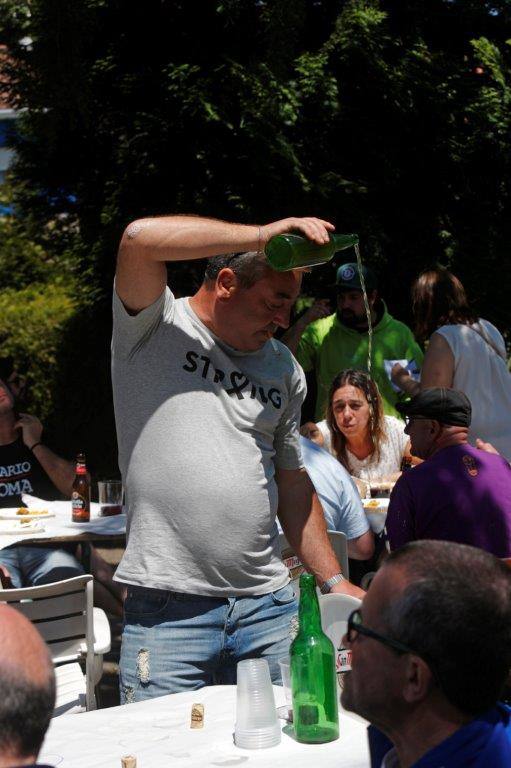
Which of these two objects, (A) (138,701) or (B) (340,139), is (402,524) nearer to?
(A) (138,701)

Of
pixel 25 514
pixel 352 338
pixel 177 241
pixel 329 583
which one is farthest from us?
pixel 352 338

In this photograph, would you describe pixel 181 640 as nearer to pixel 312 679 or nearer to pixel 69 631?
pixel 312 679

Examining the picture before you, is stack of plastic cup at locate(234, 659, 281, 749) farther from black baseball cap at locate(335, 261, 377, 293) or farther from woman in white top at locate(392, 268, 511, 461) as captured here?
black baseball cap at locate(335, 261, 377, 293)

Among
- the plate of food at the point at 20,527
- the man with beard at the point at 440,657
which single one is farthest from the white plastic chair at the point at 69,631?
the man with beard at the point at 440,657

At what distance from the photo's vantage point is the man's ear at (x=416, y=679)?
188cm

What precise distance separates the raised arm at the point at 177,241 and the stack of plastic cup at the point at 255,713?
1064 millimetres

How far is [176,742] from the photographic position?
2609 millimetres

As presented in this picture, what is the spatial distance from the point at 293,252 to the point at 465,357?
9.36 ft

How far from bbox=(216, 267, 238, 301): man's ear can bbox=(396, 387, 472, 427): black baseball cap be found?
1.57 m

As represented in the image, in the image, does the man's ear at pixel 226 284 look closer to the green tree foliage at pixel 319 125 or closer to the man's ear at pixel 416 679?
the man's ear at pixel 416 679

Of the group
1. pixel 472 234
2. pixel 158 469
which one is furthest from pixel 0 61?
pixel 158 469

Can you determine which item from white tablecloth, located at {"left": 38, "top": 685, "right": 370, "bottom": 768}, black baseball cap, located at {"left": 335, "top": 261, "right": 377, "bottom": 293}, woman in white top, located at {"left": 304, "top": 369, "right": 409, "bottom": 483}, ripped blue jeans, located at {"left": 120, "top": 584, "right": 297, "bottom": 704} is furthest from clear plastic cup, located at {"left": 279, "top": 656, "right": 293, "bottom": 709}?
black baseball cap, located at {"left": 335, "top": 261, "right": 377, "bottom": 293}

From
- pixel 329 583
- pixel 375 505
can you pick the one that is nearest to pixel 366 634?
pixel 329 583

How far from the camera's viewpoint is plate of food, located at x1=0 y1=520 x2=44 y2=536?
18.3ft
